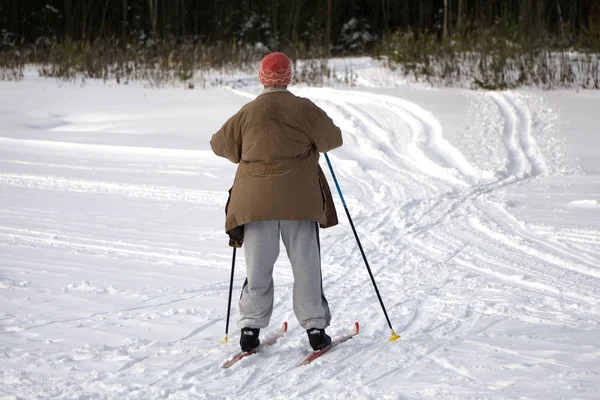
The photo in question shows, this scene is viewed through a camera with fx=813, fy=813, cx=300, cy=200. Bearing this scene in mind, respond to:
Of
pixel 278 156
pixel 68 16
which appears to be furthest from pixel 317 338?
pixel 68 16

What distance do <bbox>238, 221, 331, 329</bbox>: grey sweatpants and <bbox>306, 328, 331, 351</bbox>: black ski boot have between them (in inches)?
1.1

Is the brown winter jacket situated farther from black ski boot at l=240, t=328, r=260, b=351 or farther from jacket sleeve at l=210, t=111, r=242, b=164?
black ski boot at l=240, t=328, r=260, b=351

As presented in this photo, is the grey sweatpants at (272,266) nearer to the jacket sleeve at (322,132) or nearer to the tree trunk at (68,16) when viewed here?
the jacket sleeve at (322,132)

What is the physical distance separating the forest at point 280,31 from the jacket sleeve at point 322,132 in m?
11.2

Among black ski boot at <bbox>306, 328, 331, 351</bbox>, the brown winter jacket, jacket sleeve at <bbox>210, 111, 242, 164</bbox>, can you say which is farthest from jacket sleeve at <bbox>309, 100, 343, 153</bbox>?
black ski boot at <bbox>306, 328, 331, 351</bbox>

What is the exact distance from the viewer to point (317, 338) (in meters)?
4.36

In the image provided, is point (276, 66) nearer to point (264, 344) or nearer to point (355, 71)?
point (264, 344)

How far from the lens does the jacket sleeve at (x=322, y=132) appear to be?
416 cm

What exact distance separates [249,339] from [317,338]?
36 cm

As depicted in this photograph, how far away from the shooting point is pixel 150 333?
15.8 feet

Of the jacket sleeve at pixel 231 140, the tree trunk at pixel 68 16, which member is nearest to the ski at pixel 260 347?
the jacket sleeve at pixel 231 140

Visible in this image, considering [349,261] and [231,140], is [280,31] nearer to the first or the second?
[349,261]

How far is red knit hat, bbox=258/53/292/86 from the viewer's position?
4.20 meters

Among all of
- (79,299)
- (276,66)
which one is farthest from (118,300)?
(276,66)
